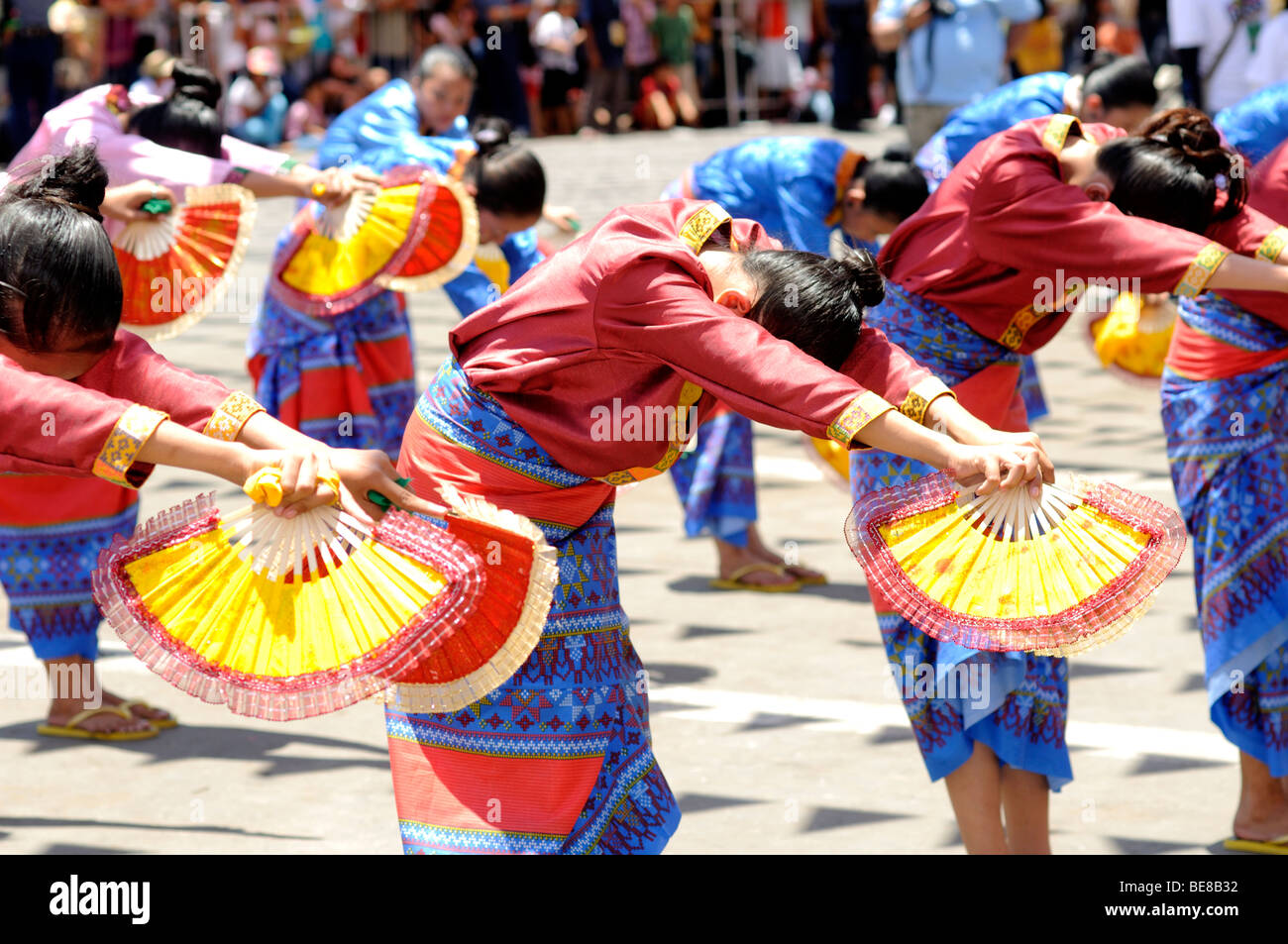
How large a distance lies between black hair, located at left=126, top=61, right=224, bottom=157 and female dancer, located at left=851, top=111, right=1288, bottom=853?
226cm

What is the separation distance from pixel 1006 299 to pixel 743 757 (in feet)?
5.72

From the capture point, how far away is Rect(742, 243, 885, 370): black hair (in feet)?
8.92

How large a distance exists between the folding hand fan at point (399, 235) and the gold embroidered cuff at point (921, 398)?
2.30m

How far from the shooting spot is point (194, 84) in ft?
17.8

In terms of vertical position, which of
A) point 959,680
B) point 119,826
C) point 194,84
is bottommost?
point 119,826

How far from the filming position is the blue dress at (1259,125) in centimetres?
428

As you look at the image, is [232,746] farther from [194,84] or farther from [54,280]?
[54,280]

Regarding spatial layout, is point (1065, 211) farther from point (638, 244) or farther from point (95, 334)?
point (95, 334)

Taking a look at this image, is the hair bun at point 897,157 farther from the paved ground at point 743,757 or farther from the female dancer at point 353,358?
the female dancer at point 353,358

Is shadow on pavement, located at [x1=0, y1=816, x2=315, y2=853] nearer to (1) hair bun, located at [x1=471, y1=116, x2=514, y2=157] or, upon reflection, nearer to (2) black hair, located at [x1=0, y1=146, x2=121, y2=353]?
(2) black hair, located at [x1=0, y1=146, x2=121, y2=353]

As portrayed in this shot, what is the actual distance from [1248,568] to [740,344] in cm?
213

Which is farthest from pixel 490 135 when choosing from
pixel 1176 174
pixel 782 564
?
pixel 1176 174

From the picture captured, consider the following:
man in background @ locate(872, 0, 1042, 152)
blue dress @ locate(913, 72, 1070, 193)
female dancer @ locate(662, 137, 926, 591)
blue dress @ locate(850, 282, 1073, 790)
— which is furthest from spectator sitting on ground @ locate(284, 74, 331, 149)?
blue dress @ locate(850, 282, 1073, 790)

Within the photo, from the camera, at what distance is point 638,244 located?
2.64m
